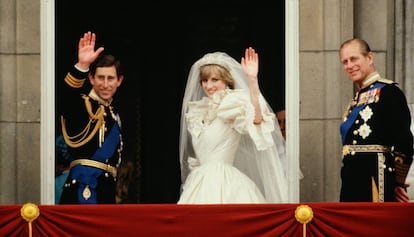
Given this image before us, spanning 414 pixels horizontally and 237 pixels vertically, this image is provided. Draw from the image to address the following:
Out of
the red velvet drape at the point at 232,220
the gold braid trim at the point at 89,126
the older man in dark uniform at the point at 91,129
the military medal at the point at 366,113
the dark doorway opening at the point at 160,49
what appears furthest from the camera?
the dark doorway opening at the point at 160,49

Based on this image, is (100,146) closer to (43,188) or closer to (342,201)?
(43,188)

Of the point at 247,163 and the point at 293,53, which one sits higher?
the point at 293,53

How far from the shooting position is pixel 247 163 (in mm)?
15859

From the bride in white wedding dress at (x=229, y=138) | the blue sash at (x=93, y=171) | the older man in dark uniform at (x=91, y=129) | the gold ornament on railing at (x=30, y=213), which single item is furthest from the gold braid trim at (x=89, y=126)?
the gold ornament on railing at (x=30, y=213)

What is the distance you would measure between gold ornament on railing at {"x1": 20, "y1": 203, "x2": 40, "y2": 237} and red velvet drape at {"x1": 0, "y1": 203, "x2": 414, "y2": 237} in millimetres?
124

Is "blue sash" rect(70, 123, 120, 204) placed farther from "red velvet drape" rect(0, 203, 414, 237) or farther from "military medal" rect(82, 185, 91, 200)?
"red velvet drape" rect(0, 203, 414, 237)

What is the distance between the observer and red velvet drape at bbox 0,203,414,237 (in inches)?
551

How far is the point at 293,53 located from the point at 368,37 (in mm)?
786

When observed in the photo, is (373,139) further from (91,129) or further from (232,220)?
(91,129)

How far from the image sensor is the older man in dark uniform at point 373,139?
Answer: 14.8m

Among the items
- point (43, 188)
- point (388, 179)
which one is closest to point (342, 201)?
point (388, 179)

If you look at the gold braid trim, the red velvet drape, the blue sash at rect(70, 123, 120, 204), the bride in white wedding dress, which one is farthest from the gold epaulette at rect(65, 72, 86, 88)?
the red velvet drape

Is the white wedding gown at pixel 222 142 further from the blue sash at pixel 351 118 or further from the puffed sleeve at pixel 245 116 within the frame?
the blue sash at pixel 351 118

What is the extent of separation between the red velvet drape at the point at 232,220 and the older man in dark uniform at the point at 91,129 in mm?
1416
